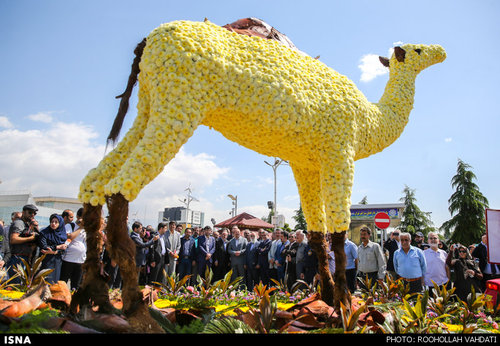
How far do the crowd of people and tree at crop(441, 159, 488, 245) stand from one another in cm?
1208

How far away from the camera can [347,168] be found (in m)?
3.44

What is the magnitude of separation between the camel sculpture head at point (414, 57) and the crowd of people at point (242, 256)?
106 inches

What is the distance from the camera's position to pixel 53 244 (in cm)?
541

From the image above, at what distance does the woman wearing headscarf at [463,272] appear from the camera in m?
6.28

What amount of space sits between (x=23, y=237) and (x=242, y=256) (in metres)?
5.08

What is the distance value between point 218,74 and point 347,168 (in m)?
1.65

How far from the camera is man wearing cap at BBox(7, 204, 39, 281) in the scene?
5195 millimetres

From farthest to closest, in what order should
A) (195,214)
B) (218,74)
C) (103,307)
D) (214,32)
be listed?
1. (195,214)
2. (214,32)
3. (218,74)
4. (103,307)

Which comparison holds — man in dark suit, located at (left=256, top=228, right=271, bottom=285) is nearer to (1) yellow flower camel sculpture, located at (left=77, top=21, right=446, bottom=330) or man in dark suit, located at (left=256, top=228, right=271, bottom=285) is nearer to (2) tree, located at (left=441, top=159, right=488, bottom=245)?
(1) yellow flower camel sculpture, located at (left=77, top=21, right=446, bottom=330)

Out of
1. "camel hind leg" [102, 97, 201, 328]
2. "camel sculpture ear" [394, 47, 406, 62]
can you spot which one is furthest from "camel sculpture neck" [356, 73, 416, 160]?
"camel hind leg" [102, 97, 201, 328]

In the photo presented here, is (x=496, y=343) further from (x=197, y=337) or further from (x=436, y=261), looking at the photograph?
(x=436, y=261)

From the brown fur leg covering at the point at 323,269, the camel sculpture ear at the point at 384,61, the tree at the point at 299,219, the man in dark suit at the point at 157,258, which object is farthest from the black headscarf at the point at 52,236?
the tree at the point at 299,219

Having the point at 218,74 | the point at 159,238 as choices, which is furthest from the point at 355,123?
the point at 159,238

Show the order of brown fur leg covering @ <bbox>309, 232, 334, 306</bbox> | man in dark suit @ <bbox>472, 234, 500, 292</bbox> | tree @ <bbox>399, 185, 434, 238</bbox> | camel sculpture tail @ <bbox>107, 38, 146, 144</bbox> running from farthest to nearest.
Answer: tree @ <bbox>399, 185, 434, 238</bbox>, man in dark suit @ <bbox>472, 234, 500, 292</bbox>, brown fur leg covering @ <bbox>309, 232, 334, 306</bbox>, camel sculpture tail @ <bbox>107, 38, 146, 144</bbox>
